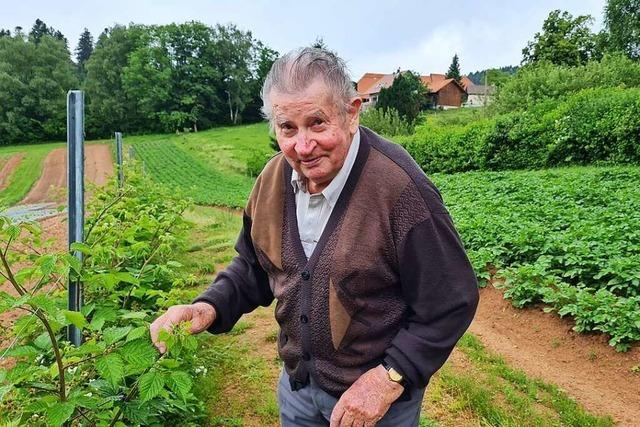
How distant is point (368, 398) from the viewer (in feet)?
4.30

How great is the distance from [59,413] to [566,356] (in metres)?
3.82

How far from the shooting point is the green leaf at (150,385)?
139 cm

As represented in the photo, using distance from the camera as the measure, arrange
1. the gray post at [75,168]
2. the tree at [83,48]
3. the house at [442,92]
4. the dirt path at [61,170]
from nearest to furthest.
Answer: the gray post at [75,168] → the dirt path at [61,170] → the house at [442,92] → the tree at [83,48]

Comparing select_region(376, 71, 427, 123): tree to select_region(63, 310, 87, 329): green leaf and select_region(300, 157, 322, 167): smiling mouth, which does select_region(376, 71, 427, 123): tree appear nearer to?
select_region(300, 157, 322, 167): smiling mouth

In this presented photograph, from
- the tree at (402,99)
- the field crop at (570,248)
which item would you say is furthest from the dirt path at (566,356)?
the tree at (402,99)

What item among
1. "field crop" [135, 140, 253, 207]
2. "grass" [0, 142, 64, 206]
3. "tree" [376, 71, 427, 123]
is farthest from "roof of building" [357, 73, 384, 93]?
"grass" [0, 142, 64, 206]

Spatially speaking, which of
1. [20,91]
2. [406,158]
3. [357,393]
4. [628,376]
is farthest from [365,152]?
[20,91]

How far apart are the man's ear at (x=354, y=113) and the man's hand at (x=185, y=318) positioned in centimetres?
80

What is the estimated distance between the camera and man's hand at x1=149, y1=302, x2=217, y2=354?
149cm

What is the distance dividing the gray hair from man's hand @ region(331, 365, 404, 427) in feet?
2.55

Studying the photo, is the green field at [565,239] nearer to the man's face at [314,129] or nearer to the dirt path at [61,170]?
the man's face at [314,129]

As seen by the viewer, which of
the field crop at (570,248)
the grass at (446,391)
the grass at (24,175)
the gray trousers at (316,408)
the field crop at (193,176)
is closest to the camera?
the gray trousers at (316,408)

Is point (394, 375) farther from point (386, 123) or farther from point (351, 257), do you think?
point (386, 123)

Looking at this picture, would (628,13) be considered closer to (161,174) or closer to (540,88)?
(540,88)
